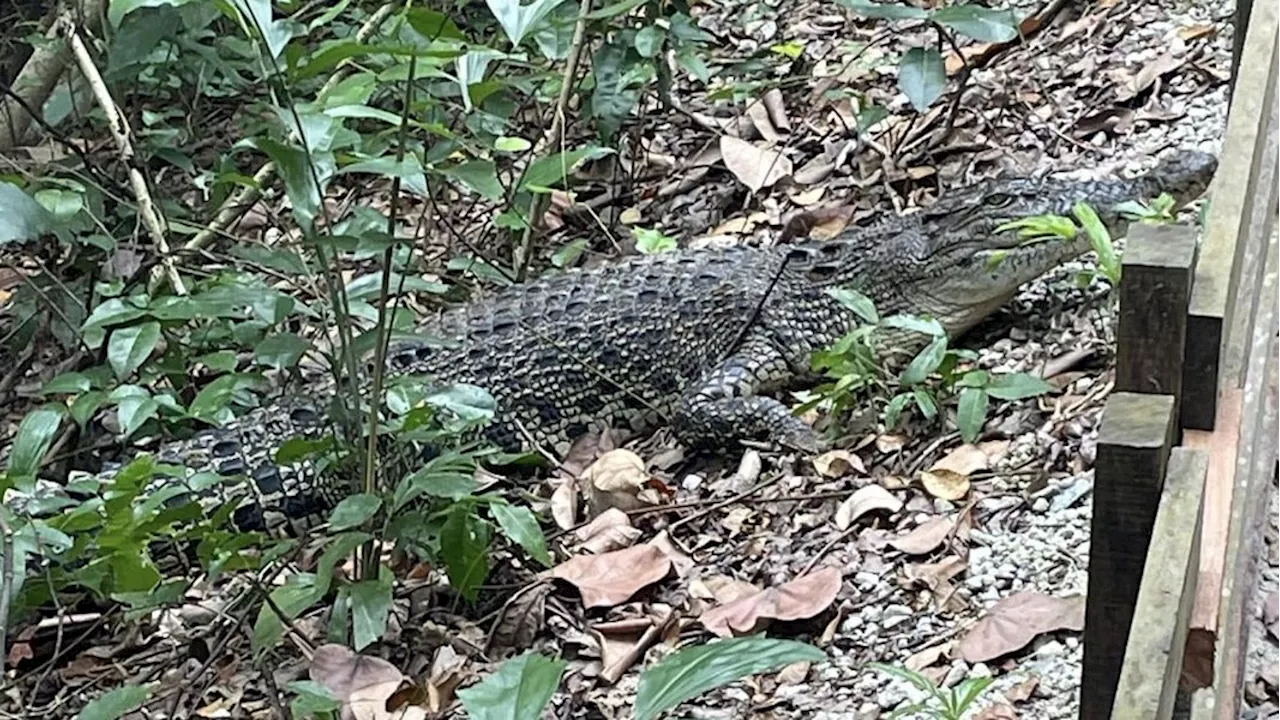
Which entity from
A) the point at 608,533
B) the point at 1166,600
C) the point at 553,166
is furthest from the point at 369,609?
the point at 1166,600

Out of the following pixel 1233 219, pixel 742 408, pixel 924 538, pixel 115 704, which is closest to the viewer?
pixel 1233 219

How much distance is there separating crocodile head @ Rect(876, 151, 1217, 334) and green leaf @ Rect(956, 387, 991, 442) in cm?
75

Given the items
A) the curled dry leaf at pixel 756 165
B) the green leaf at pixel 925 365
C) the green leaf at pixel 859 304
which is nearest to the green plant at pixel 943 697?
the green leaf at pixel 925 365

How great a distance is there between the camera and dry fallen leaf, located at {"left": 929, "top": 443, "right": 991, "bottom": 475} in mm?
3414

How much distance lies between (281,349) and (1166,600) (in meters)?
1.95

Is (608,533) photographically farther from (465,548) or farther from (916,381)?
(916,381)

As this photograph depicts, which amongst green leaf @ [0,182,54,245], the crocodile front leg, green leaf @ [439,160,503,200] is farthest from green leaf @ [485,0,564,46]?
the crocodile front leg

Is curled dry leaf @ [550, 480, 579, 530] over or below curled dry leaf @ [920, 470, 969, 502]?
below

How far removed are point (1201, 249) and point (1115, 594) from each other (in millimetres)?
531

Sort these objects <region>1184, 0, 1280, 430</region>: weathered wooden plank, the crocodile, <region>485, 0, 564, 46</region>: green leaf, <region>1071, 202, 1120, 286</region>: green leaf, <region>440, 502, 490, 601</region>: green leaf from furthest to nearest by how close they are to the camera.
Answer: the crocodile < <region>1071, 202, 1120, 286</region>: green leaf < <region>440, 502, 490, 601</region>: green leaf < <region>485, 0, 564, 46</region>: green leaf < <region>1184, 0, 1280, 430</region>: weathered wooden plank

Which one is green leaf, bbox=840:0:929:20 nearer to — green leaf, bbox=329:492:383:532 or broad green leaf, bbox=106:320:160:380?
green leaf, bbox=329:492:383:532

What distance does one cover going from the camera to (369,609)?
3.06 metres

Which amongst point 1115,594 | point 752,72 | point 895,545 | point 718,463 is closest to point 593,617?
point 895,545

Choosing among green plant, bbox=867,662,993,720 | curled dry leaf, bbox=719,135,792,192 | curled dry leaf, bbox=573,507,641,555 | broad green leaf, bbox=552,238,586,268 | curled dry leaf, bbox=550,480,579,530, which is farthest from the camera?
curled dry leaf, bbox=719,135,792,192
